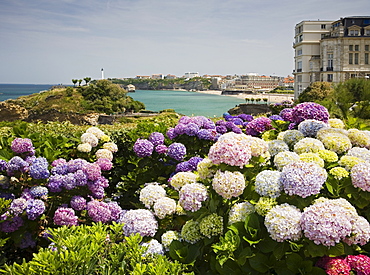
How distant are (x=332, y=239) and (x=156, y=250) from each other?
121cm

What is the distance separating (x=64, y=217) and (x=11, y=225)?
54cm

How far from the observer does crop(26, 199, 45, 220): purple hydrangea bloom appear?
353 cm

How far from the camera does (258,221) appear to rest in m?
2.35

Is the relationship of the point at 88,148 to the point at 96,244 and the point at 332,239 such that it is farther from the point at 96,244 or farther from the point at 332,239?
the point at 332,239

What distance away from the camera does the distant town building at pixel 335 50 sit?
158 ft

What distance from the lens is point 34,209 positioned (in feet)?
11.6

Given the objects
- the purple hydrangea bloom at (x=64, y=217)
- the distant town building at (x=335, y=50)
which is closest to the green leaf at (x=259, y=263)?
the purple hydrangea bloom at (x=64, y=217)

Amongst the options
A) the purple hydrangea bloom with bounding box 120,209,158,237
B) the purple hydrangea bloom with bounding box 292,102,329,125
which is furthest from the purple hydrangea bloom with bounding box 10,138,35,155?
the purple hydrangea bloom with bounding box 292,102,329,125

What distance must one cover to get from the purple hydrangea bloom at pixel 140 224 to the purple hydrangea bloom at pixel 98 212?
1.03 m

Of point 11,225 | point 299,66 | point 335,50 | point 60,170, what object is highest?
point 335,50

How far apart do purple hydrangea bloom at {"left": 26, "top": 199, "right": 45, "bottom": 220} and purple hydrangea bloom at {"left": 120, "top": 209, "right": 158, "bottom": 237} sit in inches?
50.3

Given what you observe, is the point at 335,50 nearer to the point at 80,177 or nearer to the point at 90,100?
the point at 90,100

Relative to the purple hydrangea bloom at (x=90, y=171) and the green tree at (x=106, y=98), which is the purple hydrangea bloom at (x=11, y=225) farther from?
the green tree at (x=106, y=98)

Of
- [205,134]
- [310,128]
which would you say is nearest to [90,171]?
[205,134]
